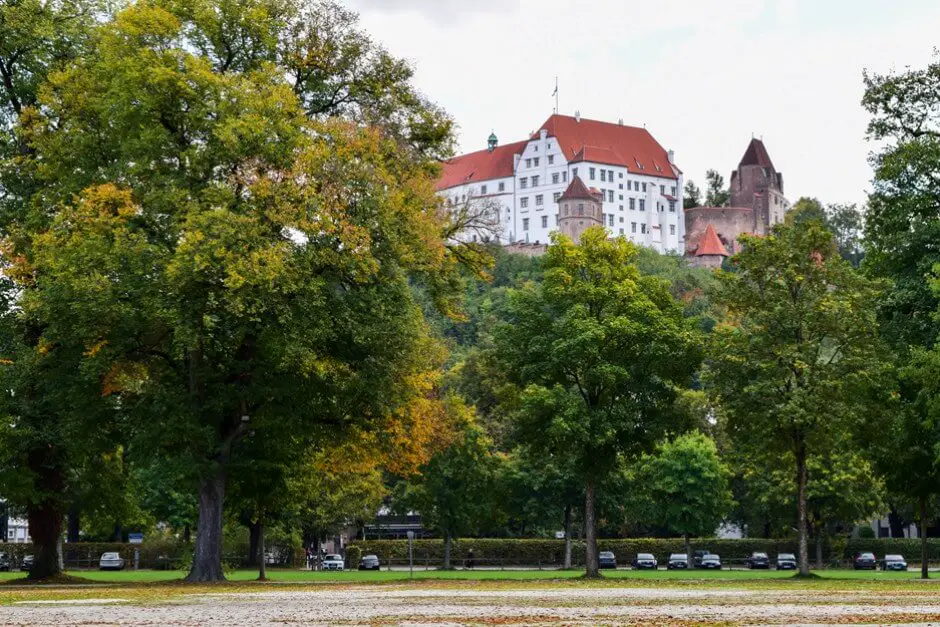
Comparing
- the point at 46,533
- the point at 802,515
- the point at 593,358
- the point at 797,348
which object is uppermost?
the point at 797,348

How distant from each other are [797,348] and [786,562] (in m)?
36.3

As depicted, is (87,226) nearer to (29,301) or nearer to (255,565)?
(29,301)

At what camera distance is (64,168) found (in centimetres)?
4034

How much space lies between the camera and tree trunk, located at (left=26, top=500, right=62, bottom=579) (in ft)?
148

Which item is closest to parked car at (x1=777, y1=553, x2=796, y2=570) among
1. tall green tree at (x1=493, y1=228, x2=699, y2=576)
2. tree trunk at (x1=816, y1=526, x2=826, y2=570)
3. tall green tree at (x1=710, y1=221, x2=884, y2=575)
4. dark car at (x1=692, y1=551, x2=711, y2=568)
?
tree trunk at (x1=816, y1=526, x2=826, y2=570)

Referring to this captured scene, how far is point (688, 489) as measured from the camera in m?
88.4

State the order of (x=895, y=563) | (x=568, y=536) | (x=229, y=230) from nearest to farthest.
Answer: (x=229, y=230), (x=895, y=563), (x=568, y=536)

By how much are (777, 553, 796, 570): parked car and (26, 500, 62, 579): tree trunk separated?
48.6 m

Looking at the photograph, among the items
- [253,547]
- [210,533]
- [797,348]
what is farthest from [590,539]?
[253,547]

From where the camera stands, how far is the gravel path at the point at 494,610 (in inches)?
689

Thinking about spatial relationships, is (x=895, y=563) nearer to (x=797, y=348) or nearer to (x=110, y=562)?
(x=797, y=348)

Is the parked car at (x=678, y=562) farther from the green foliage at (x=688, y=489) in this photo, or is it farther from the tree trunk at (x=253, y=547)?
the tree trunk at (x=253, y=547)

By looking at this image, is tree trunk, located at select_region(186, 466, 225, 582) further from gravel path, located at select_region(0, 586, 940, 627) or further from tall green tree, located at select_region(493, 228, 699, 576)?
gravel path, located at select_region(0, 586, 940, 627)

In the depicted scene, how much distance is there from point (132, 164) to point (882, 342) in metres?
25.2
